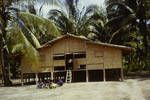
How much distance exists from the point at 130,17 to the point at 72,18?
5.89 meters

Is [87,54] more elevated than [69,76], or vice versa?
[87,54]

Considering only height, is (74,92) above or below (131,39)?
below

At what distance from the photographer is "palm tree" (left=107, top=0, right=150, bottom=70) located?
34.8 metres

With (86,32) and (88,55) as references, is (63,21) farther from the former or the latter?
(88,55)

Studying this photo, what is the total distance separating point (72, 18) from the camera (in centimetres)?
3666

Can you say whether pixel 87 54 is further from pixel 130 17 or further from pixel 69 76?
pixel 130 17

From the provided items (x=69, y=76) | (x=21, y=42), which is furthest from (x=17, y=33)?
(x=69, y=76)

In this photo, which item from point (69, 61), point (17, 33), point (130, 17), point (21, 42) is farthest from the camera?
point (130, 17)

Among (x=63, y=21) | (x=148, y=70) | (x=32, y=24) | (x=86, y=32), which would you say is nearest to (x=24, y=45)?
(x=32, y=24)

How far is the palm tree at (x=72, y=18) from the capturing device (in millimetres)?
35759

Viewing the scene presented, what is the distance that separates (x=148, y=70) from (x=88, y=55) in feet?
36.2

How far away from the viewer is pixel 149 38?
36.2 m

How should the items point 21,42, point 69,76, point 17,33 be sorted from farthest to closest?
point 69,76
point 21,42
point 17,33

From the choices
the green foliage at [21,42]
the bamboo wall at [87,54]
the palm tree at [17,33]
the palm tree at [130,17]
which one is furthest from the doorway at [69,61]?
the palm tree at [130,17]
